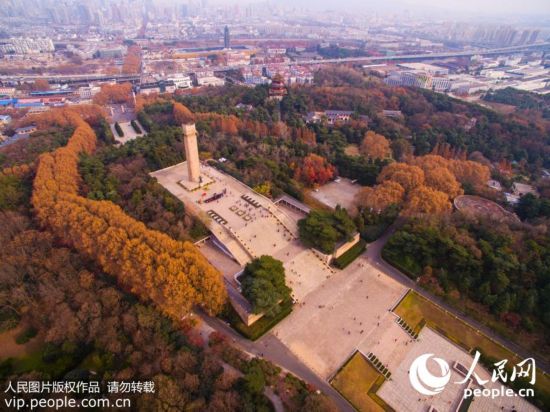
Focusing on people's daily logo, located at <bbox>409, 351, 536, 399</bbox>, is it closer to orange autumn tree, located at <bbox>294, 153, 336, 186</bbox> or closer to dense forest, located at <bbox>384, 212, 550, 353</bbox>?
dense forest, located at <bbox>384, 212, 550, 353</bbox>

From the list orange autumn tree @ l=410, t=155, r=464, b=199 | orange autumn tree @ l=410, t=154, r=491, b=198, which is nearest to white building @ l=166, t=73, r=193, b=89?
orange autumn tree @ l=410, t=154, r=491, b=198

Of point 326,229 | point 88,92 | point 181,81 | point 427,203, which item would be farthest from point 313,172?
point 88,92

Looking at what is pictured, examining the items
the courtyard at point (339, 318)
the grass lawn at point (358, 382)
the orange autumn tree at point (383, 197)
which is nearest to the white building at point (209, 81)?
the orange autumn tree at point (383, 197)

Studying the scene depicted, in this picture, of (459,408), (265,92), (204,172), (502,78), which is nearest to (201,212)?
(204,172)

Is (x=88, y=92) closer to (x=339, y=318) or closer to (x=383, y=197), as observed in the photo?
(x=383, y=197)

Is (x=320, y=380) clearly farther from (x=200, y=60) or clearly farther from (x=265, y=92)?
(x=200, y=60)

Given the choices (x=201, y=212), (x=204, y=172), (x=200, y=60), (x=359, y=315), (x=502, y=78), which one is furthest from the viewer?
(x=200, y=60)
